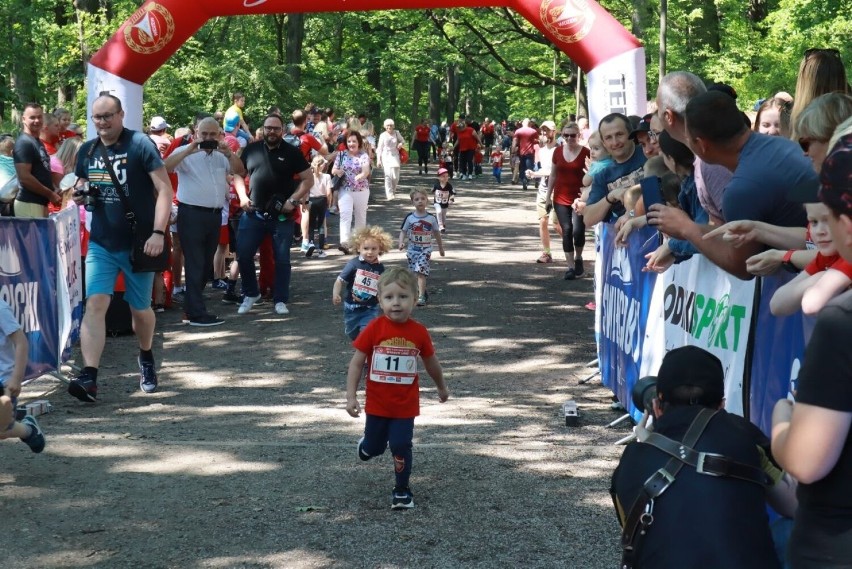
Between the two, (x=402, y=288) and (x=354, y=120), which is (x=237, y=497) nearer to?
(x=402, y=288)

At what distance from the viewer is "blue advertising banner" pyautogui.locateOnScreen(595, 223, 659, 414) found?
8086 mm

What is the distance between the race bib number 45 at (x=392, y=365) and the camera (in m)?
6.55

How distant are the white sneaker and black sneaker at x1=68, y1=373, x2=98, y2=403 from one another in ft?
15.5

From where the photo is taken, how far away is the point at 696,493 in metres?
3.38

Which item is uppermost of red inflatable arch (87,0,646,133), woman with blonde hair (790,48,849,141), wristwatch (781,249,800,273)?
red inflatable arch (87,0,646,133)

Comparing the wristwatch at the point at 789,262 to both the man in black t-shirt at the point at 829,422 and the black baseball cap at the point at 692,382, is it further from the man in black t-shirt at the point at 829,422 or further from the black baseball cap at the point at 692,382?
the man in black t-shirt at the point at 829,422

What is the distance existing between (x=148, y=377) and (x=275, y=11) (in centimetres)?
598

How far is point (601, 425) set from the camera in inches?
331

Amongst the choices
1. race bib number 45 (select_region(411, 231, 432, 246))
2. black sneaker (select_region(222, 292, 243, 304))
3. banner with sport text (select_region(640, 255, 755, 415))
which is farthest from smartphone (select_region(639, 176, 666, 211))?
black sneaker (select_region(222, 292, 243, 304))

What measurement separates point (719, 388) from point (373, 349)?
126 inches

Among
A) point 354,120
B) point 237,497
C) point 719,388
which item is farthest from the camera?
point 354,120

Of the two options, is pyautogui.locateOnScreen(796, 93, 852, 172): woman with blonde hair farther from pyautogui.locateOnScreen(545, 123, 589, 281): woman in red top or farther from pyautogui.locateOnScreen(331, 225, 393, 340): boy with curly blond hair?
pyautogui.locateOnScreen(545, 123, 589, 281): woman in red top

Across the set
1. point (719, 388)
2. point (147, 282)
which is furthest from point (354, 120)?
point (719, 388)

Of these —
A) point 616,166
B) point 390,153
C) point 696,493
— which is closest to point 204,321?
point 616,166
